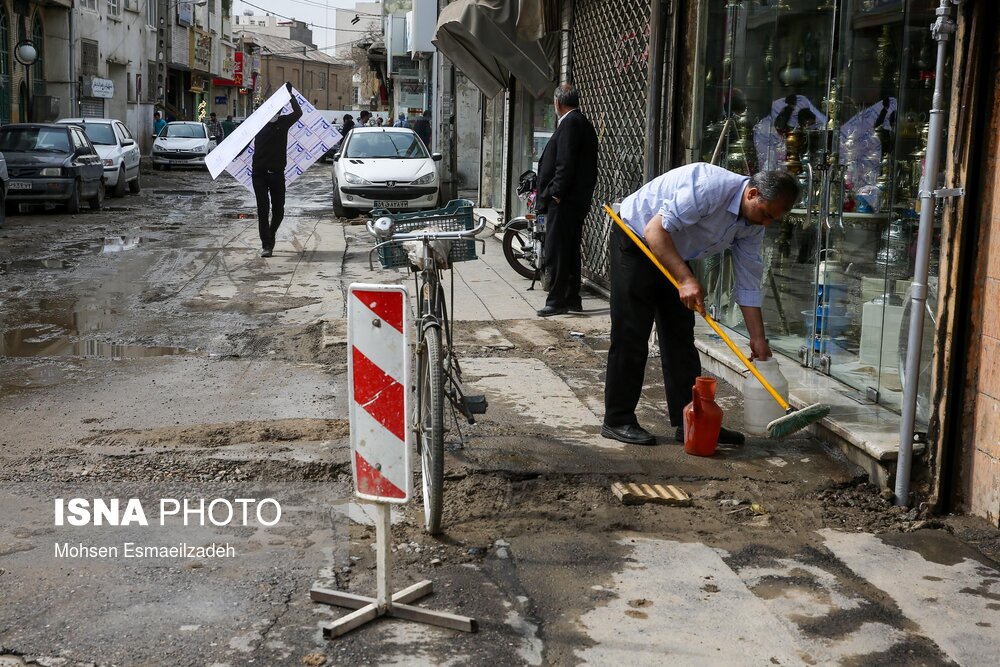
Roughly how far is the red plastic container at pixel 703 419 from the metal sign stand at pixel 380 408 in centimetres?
222

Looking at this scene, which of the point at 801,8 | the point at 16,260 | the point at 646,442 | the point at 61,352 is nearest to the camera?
the point at 646,442

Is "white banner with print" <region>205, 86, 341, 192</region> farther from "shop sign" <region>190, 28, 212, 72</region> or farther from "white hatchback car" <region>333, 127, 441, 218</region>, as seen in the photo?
"shop sign" <region>190, 28, 212, 72</region>

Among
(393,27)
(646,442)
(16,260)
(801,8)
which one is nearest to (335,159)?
(16,260)

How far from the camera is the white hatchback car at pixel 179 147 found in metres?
32.9

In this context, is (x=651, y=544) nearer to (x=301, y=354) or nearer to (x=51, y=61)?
(x=301, y=354)

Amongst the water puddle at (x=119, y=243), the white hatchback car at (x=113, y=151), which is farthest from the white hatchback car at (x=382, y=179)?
the white hatchback car at (x=113, y=151)

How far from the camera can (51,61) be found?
1344 inches

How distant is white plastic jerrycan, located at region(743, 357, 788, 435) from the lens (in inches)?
220

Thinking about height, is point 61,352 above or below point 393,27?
below

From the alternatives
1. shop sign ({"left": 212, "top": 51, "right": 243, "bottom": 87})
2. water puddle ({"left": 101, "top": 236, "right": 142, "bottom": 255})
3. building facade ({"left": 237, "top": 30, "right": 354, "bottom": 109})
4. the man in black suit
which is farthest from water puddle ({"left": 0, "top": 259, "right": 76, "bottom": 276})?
building facade ({"left": 237, "top": 30, "right": 354, "bottom": 109})

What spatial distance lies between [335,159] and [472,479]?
1510 centimetres

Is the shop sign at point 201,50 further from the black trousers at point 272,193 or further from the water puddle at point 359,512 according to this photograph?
the water puddle at point 359,512

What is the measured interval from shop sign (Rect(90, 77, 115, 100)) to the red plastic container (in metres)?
34.5

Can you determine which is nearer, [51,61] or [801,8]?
[801,8]
